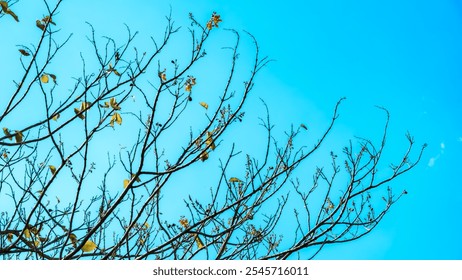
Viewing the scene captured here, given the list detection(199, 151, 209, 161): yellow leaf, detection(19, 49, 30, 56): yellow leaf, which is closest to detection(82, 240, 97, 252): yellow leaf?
detection(199, 151, 209, 161): yellow leaf

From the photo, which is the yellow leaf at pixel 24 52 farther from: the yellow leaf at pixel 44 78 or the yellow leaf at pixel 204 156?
the yellow leaf at pixel 204 156

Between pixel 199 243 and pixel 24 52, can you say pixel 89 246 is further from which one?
pixel 24 52

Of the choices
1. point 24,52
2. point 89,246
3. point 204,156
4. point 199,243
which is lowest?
point 89,246

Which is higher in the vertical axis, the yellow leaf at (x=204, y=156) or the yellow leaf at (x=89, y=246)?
the yellow leaf at (x=204, y=156)

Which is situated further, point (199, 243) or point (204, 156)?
point (199, 243)

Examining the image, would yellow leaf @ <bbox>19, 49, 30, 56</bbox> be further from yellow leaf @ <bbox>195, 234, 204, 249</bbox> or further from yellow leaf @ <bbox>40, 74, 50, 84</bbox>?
yellow leaf @ <bbox>195, 234, 204, 249</bbox>

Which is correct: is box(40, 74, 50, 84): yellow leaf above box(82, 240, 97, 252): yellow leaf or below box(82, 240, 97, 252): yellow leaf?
above

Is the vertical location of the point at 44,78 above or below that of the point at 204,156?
above

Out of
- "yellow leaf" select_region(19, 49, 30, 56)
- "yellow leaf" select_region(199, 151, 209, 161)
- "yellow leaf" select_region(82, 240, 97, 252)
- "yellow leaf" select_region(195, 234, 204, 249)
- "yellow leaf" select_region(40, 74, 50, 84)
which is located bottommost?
"yellow leaf" select_region(82, 240, 97, 252)

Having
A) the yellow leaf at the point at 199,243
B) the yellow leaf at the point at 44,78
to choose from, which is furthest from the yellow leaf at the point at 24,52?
the yellow leaf at the point at 199,243

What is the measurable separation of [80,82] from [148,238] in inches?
53.5

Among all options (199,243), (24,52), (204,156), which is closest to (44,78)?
(24,52)
